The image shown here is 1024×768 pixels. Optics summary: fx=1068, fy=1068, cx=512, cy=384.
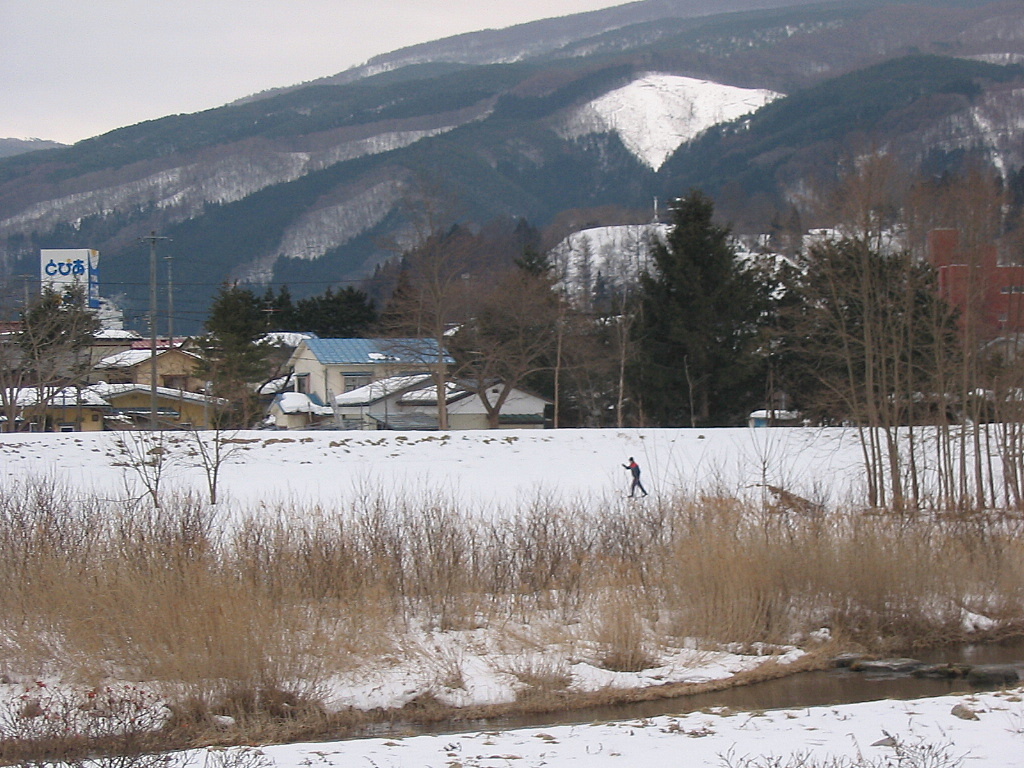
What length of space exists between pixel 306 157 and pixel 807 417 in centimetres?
15382

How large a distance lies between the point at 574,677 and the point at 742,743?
12.2 ft

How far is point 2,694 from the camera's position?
459 inches

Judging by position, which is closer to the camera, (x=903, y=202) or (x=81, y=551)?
(x=81, y=551)

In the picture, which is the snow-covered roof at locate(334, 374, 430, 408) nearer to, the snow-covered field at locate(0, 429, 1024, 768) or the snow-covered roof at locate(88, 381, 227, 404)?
the snow-covered roof at locate(88, 381, 227, 404)

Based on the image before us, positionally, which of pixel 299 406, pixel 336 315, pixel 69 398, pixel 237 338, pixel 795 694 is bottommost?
pixel 795 694

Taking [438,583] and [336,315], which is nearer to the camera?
[438,583]

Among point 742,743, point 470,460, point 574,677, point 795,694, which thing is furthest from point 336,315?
point 742,743

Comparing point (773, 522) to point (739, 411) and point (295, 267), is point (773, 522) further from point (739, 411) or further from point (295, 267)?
point (295, 267)

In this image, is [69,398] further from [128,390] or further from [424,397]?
[424,397]

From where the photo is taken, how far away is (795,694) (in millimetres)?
12719

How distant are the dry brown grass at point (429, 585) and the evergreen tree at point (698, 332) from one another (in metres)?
24.9

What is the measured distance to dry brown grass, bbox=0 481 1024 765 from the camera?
11938 millimetres

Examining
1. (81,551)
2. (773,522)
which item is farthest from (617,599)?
(81,551)

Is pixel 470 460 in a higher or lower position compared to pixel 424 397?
lower
